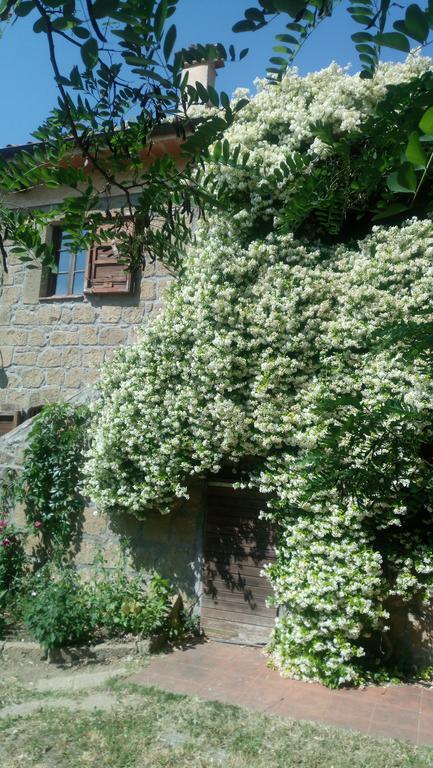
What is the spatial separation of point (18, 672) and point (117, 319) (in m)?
4.36

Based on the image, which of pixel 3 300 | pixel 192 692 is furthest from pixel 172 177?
pixel 3 300

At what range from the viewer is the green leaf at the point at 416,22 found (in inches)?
38.5

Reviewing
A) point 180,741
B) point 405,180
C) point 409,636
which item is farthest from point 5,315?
point 405,180

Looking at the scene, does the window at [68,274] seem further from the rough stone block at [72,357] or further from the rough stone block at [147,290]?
the rough stone block at [147,290]

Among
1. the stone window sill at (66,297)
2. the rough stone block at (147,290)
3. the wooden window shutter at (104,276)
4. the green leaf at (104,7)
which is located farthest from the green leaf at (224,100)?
the stone window sill at (66,297)

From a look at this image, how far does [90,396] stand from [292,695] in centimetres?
388

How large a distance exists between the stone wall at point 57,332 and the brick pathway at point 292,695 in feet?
12.7

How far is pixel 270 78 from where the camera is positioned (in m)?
1.79

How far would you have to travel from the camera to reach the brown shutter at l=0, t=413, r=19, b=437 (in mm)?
8688

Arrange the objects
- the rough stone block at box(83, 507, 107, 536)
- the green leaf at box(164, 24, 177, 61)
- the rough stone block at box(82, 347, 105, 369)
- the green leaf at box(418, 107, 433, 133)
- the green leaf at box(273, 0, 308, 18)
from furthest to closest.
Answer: the rough stone block at box(82, 347, 105, 369)
the rough stone block at box(83, 507, 107, 536)
the green leaf at box(164, 24, 177, 61)
the green leaf at box(273, 0, 308, 18)
the green leaf at box(418, 107, 433, 133)

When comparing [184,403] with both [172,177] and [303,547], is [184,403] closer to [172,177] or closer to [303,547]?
[303,547]

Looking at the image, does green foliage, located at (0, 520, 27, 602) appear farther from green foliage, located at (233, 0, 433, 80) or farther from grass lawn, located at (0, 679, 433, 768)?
green foliage, located at (233, 0, 433, 80)

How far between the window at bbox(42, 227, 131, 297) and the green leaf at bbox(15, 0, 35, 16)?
6.38 m

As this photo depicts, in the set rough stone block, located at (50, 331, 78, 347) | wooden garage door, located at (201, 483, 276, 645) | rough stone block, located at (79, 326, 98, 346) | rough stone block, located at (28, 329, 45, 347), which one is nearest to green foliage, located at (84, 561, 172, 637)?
wooden garage door, located at (201, 483, 276, 645)
